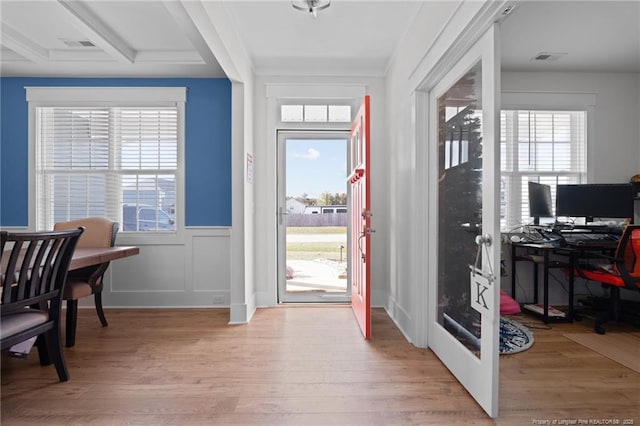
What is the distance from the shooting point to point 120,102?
352 cm

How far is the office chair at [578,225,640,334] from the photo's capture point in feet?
8.81

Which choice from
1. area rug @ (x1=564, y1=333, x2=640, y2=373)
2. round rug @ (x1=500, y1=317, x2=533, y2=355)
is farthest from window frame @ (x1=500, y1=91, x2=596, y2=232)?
area rug @ (x1=564, y1=333, x2=640, y2=373)

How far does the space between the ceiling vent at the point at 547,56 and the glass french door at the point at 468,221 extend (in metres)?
1.76

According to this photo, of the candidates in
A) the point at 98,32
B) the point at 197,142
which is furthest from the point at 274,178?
the point at 98,32

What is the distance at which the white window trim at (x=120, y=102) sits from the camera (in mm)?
3500

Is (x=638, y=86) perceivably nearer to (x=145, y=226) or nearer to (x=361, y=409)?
(x=361, y=409)

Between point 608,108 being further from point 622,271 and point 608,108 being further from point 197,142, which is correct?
point 197,142

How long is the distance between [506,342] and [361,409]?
153cm

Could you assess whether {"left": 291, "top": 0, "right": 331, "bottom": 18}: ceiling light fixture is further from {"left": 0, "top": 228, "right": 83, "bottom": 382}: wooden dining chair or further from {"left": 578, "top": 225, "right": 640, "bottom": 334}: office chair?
{"left": 578, "top": 225, "right": 640, "bottom": 334}: office chair

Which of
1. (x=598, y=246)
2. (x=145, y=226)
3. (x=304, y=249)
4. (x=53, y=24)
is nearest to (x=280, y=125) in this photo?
(x=304, y=249)

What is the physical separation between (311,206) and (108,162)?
234cm

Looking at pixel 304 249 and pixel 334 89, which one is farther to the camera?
pixel 304 249

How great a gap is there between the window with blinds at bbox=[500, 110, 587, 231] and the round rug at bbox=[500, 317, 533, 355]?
1.24 meters

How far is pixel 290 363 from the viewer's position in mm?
2209
